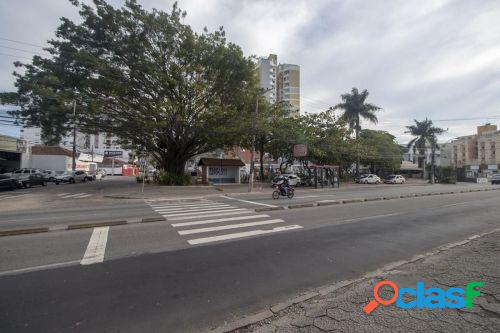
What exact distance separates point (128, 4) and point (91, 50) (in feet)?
16.4

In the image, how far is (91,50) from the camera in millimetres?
23297

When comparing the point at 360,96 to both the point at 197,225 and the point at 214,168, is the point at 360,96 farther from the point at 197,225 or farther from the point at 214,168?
Answer: the point at 197,225

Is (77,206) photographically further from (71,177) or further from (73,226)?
(71,177)

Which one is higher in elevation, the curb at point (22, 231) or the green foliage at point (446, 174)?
the green foliage at point (446, 174)

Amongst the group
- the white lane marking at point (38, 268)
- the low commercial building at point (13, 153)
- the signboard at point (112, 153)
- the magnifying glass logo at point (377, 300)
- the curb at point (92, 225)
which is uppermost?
the signboard at point (112, 153)

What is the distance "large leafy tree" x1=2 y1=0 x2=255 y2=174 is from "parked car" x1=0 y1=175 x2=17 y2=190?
5118 mm

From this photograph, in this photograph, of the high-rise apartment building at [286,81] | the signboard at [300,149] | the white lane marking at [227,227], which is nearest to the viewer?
the white lane marking at [227,227]

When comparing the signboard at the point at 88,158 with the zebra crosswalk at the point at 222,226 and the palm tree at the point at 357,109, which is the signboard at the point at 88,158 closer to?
the palm tree at the point at 357,109

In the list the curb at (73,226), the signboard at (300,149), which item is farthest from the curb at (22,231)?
the signboard at (300,149)

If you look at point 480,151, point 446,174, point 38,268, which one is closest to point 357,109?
point 446,174

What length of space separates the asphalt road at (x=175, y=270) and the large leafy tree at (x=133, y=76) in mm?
17158

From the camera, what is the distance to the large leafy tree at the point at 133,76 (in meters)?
22.1

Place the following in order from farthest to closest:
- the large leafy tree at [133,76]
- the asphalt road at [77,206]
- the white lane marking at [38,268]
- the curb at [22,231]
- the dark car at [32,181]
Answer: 1. the dark car at [32,181]
2. the large leafy tree at [133,76]
3. the asphalt road at [77,206]
4. the curb at [22,231]
5. the white lane marking at [38,268]

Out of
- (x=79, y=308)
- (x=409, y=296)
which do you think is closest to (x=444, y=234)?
(x=409, y=296)
